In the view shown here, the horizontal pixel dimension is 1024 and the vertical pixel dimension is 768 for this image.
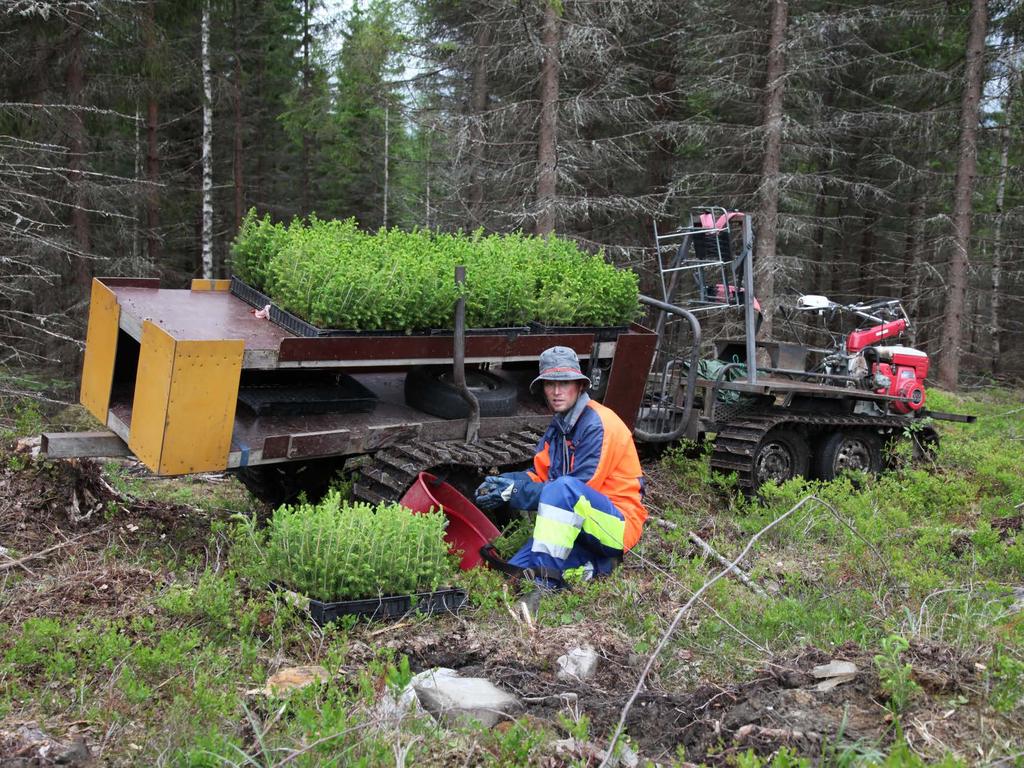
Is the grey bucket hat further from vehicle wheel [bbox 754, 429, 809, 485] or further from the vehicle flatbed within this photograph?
vehicle wheel [bbox 754, 429, 809, 485]

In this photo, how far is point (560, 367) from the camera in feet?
18.9

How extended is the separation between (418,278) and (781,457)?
192 inches

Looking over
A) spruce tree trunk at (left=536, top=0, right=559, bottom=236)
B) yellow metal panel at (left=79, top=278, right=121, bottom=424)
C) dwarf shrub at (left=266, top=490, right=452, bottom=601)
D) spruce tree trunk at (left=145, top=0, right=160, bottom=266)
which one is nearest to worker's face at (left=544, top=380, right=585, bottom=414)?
dwarf shrub at (left=266, top=490, right=452, bottom=601)

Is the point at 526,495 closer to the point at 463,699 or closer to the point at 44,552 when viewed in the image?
the point at 463,699

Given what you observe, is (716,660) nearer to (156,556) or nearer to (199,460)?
(199,460)

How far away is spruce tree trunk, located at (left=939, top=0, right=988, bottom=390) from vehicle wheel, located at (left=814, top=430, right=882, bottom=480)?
10.6 meters

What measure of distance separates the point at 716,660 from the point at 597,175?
1767cm

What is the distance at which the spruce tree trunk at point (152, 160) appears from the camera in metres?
14.0

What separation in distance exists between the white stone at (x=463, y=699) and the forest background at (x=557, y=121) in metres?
10.0

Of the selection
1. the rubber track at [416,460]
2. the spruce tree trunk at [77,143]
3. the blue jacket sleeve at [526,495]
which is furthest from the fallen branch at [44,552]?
the spruce tree trunk at [77,143]

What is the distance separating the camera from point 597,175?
21.0 meters

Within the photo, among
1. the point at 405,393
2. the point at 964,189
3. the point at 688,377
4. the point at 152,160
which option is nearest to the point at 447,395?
the point at 405,393

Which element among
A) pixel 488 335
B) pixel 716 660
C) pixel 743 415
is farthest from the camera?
pixel 743 415

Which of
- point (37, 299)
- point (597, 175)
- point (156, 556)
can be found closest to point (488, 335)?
point (156, 556)
